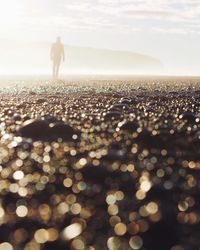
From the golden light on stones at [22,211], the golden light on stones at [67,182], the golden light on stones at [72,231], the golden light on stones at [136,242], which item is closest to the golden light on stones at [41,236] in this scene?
the golden light on stones at [72,231]

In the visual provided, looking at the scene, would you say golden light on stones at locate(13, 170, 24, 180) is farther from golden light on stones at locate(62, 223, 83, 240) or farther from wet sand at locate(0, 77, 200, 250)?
golden light on stones at locate(62, 223, 83, 240)

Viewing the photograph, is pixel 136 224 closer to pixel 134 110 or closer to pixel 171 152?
pixel 171 152

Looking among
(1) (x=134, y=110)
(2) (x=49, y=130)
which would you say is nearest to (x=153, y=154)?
(2) (x=49, y=130)

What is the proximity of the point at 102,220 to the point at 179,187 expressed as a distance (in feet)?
3.59

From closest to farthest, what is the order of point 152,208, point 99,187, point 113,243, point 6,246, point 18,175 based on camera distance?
point 6,246 → point 113,243 → point 152,208 → point 99,187 → point 18,175

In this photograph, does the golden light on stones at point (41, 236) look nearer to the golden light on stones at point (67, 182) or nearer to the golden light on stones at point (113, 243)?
the golden light on stones at point (113, 243)

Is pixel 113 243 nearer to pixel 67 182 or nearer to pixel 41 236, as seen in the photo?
pixel 41 236

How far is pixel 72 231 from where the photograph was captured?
3105mm

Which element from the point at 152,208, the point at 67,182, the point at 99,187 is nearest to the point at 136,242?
the point at 152,208

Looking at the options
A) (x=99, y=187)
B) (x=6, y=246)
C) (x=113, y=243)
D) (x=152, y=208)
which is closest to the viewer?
(x=6, y=246)

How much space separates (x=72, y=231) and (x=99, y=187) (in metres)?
1.05

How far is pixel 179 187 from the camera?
13.9 ft

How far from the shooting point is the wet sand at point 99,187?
3043mm

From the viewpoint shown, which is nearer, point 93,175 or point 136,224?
point 136,224
